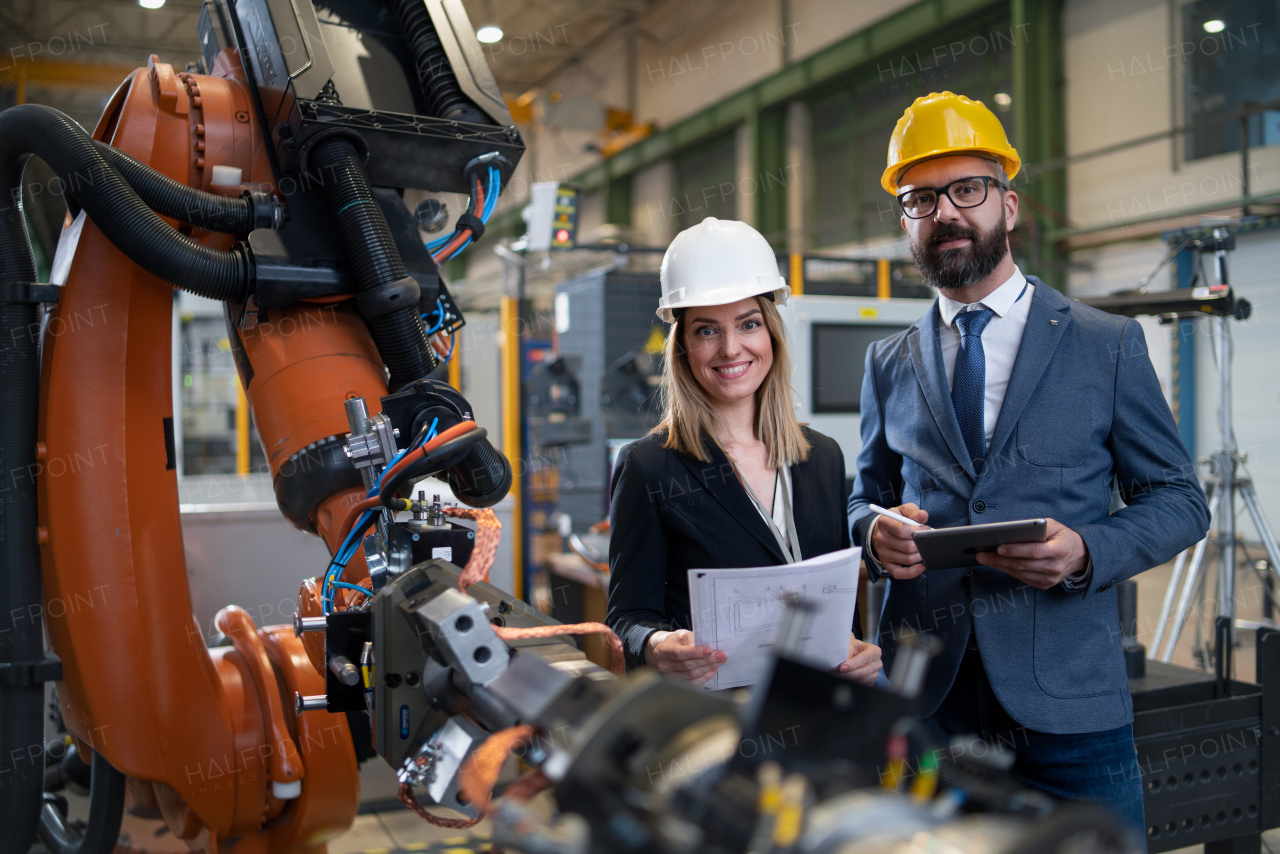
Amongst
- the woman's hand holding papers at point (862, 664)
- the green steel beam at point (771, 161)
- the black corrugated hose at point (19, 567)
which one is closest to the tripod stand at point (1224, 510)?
the woman's hand holding papers at point (862, 664)

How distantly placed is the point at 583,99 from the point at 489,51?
7.15 ft

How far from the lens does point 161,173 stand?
4.86 feet

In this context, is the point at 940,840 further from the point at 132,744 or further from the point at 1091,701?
the point at 132,744

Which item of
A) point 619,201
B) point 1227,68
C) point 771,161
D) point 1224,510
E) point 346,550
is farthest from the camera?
point 619,201

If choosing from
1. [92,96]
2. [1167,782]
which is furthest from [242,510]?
[92,96]

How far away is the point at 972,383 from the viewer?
1.63 m

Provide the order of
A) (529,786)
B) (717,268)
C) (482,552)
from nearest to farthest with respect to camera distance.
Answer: (529,786) → (482,552) → (717,268)

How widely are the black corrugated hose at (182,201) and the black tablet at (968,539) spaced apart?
118 centimetres

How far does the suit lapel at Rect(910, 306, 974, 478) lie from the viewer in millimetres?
1594

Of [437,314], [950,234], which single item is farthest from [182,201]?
[950,234]

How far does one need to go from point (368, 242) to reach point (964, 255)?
3.29 ft

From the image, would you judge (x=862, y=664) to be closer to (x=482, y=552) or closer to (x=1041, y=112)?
(x=482, y=552)

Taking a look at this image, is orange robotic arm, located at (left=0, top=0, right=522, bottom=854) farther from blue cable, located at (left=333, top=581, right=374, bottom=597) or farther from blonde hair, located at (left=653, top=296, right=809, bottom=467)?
blonde hair, located at (left=653, top=296, right=809, bottom=467)

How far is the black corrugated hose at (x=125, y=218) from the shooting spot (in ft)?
4.56
